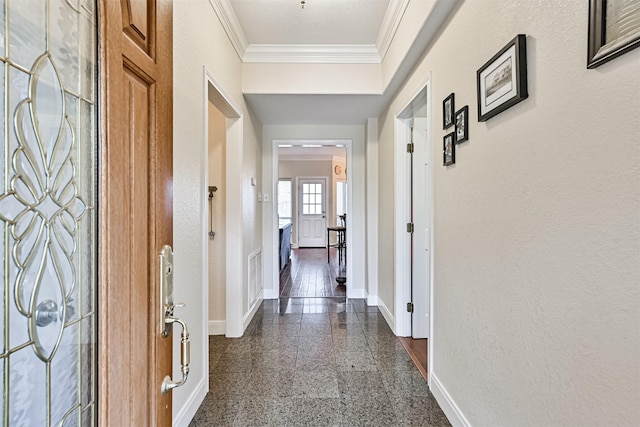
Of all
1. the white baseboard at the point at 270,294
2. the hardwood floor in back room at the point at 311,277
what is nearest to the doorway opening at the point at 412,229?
the hardwood floor in back room at the point at 311,277

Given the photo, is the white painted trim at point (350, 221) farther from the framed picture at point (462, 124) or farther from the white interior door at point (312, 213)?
the white interior door at point (312, 213)

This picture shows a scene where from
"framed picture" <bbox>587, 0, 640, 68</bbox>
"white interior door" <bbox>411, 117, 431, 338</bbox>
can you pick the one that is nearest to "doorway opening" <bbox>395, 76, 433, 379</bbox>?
"white interior door" <bbox>411, 117, 431, 338</bbox>

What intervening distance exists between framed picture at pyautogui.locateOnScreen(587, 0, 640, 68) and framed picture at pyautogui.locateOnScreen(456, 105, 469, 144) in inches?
30.5

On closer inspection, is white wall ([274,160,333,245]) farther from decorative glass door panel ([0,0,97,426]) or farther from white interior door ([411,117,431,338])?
decorative glass door panel ([0,0,97,426])

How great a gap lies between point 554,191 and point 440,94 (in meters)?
1.19

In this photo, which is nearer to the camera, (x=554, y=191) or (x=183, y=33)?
(x=554, y=191)

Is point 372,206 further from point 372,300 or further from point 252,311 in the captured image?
point 252,311

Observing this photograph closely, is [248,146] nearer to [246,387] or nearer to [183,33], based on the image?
[183,33]

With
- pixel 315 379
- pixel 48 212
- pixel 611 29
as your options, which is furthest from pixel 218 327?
pixel 611 29

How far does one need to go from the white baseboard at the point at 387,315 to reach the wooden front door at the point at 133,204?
8.76 feet

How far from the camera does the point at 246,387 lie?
2.25 m

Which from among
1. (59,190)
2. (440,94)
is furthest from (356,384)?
(59,190)

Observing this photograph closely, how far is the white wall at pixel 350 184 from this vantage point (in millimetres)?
4398

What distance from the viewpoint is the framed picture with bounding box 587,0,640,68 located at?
0.77m
